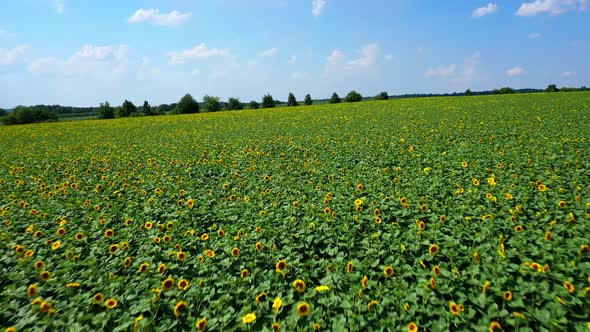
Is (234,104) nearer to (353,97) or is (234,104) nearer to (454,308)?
(353,97)

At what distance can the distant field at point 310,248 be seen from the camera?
252 cm

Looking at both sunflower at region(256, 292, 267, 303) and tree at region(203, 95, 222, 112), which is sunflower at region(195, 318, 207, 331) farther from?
tree at region(203, 95, 222, 112)

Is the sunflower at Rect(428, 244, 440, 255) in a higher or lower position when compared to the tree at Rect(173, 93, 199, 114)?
lower

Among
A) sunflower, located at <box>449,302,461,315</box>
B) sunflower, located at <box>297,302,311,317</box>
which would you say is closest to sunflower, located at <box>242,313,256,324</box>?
sunflower, located at <box>297,302,311,317</box>

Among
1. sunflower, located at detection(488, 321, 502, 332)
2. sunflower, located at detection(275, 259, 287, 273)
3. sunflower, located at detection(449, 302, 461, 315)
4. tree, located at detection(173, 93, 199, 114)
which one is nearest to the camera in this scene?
sunflower, located at detection(488, 321, 502, 332)

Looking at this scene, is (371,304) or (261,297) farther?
(261,297)

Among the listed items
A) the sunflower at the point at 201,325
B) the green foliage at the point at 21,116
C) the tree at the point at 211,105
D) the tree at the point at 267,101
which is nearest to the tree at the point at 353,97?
the tree at the point at 267,101

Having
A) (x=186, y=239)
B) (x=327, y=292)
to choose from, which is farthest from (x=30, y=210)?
(x=327, y=292)

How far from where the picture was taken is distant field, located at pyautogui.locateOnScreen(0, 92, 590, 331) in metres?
2.52

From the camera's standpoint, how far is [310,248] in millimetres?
3662

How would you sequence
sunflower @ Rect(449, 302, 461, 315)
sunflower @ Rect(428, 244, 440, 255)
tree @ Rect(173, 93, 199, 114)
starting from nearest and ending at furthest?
1. sunflower @ Rect(449, 302, 461, 315)
2. sunflower @ Rect(428, 244, 440, 255)
3. tree @ Rect(173, 93, 199, 114)

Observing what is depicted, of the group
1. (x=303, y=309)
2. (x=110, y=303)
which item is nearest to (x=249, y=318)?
(x=303, y=309)

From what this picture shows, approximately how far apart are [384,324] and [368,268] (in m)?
0.84

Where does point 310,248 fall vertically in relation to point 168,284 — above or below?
below
